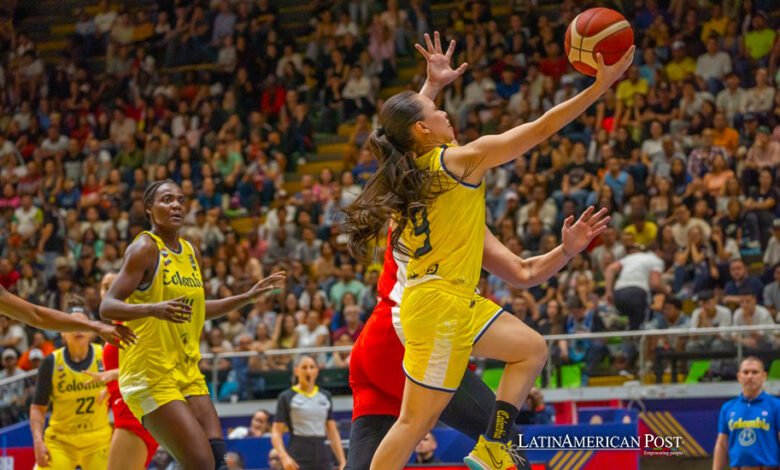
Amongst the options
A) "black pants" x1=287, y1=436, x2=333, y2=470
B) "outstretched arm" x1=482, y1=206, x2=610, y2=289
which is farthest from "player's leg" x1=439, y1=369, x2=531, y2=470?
"black pants" x1=287, y1=436, x2=333, y2=470

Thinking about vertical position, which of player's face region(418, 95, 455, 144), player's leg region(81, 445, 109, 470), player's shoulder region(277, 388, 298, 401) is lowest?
player's shoulder region(277, 388, 298, 401)

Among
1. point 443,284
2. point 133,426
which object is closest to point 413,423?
point 443,284

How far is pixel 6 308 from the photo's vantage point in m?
5.83

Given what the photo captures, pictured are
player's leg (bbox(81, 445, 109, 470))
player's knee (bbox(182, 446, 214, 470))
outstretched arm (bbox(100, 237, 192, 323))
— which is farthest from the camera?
player's leg (bbox(81, 445, 109, 470))

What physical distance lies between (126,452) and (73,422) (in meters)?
2.84

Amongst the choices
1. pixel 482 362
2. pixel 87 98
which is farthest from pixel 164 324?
pixel 87 98

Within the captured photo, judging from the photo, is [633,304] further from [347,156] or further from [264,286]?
[264,286]

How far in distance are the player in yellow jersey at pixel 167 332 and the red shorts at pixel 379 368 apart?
1.21m

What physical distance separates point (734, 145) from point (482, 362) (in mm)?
4947

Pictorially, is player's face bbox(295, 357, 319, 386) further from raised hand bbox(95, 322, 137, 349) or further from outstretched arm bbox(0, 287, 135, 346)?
A: outstretched arm bbox(0, 287, 135, 346)

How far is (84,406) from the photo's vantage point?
33.5 feet

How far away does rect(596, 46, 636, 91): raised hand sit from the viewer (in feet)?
17.4

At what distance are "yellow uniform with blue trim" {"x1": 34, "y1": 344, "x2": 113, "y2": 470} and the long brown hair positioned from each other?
5348mm

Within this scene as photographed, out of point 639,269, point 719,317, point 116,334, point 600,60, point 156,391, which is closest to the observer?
point 600,60
